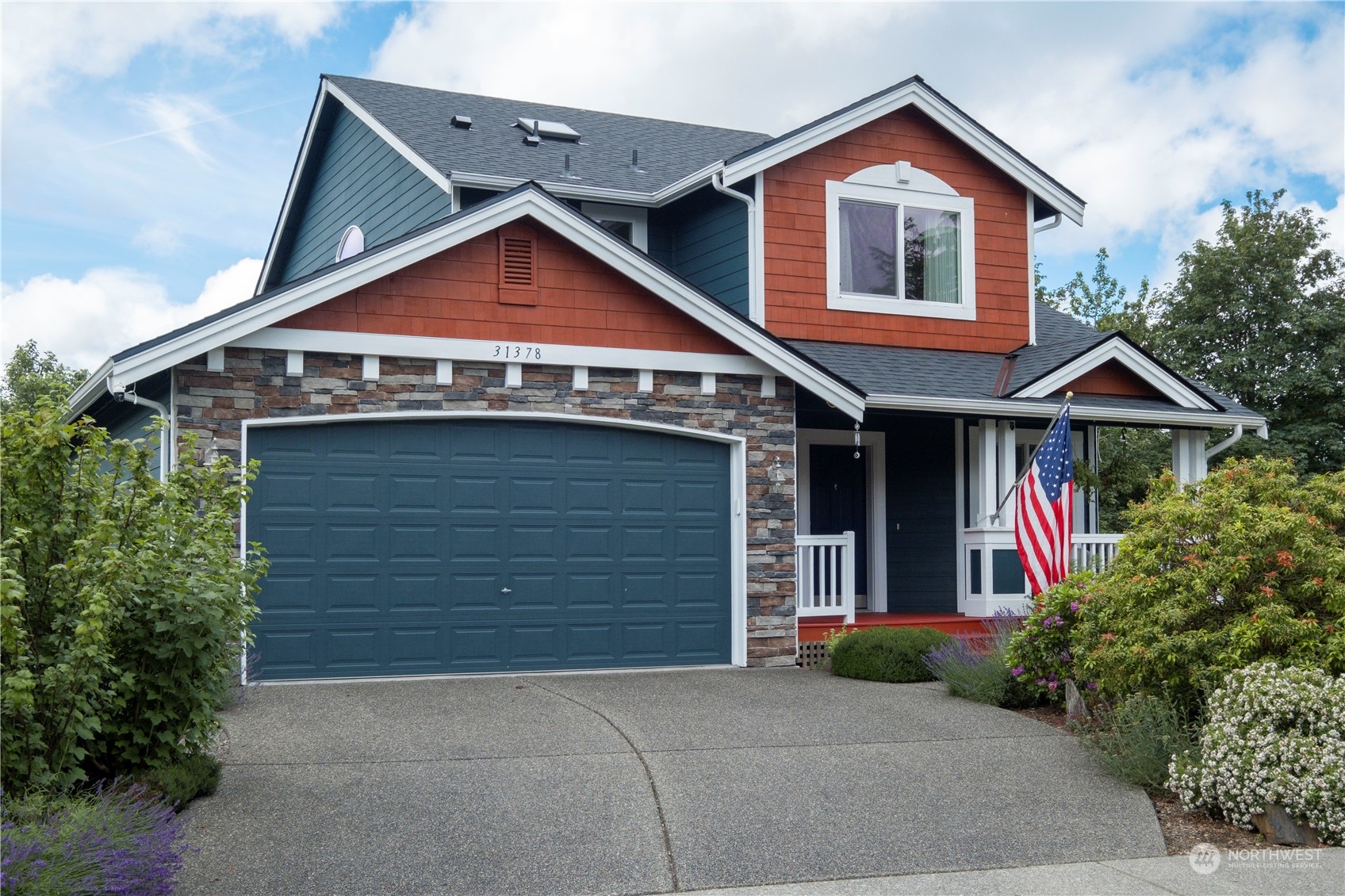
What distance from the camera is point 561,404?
11.5 metres

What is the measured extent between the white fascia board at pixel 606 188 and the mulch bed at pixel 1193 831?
8843 mm

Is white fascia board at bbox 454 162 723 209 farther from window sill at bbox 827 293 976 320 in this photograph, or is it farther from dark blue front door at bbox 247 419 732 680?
dark blue front door at bbox 247 419 732 680

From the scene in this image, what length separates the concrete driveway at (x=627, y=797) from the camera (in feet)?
19.3

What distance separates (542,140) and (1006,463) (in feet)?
24.8

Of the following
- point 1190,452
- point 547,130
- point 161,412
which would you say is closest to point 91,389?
point 161,412

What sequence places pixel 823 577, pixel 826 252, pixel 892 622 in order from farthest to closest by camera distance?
pixel 826 252, pixel 892 622, pixel 823 577

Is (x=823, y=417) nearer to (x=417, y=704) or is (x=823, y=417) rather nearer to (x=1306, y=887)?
(x=417, y=704)

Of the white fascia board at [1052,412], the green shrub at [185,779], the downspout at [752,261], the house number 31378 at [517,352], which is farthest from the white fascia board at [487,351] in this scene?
the green shrub at [185,779]

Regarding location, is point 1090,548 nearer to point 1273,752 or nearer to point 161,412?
point 1273,752

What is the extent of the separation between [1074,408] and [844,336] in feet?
8.89

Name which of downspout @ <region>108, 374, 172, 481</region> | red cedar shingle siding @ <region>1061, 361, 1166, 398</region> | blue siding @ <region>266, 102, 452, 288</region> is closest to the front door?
red cedar shingle siding @ <region>1061, 361, 1166, 398</region>

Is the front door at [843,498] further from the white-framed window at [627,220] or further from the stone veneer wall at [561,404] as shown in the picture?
the white-framed window at [627,220]

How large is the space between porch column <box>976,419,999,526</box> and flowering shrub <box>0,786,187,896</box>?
32.8ft

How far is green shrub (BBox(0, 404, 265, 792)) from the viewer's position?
581cm
